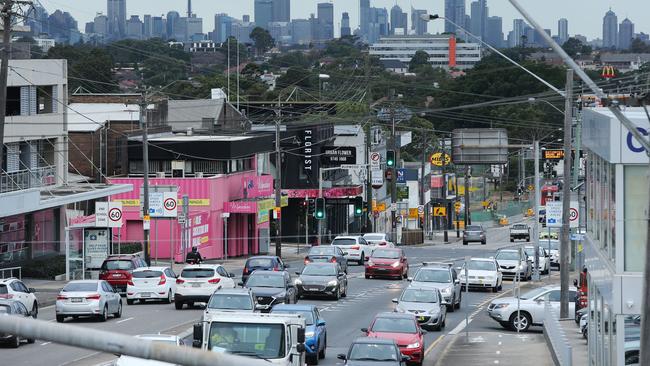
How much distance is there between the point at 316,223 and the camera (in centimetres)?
8894

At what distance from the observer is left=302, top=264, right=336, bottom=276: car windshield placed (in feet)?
148

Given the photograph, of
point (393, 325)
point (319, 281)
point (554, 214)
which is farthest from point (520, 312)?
point (393, 325)

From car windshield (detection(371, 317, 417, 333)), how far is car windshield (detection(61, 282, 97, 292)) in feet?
31.9

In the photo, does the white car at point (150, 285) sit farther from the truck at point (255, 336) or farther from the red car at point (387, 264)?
the truck at point (255, 336)

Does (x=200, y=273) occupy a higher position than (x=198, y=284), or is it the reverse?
(x=200, y=273)

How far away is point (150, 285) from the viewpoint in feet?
142

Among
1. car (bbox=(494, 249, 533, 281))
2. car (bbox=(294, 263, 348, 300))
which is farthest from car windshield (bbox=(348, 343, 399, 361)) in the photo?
car (bbox=(494, 249, 533, 281))

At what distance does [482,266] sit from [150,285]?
14881 mm

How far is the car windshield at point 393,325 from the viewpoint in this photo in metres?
30.5

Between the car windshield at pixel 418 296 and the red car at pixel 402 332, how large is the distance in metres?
6.30

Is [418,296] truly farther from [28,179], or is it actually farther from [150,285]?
[28,179]

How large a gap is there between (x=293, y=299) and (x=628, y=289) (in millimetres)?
22526

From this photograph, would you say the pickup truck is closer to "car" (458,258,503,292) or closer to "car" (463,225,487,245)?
"car" (463,225,487,245)

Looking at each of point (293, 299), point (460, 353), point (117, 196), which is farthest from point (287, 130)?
point (460, 353)
